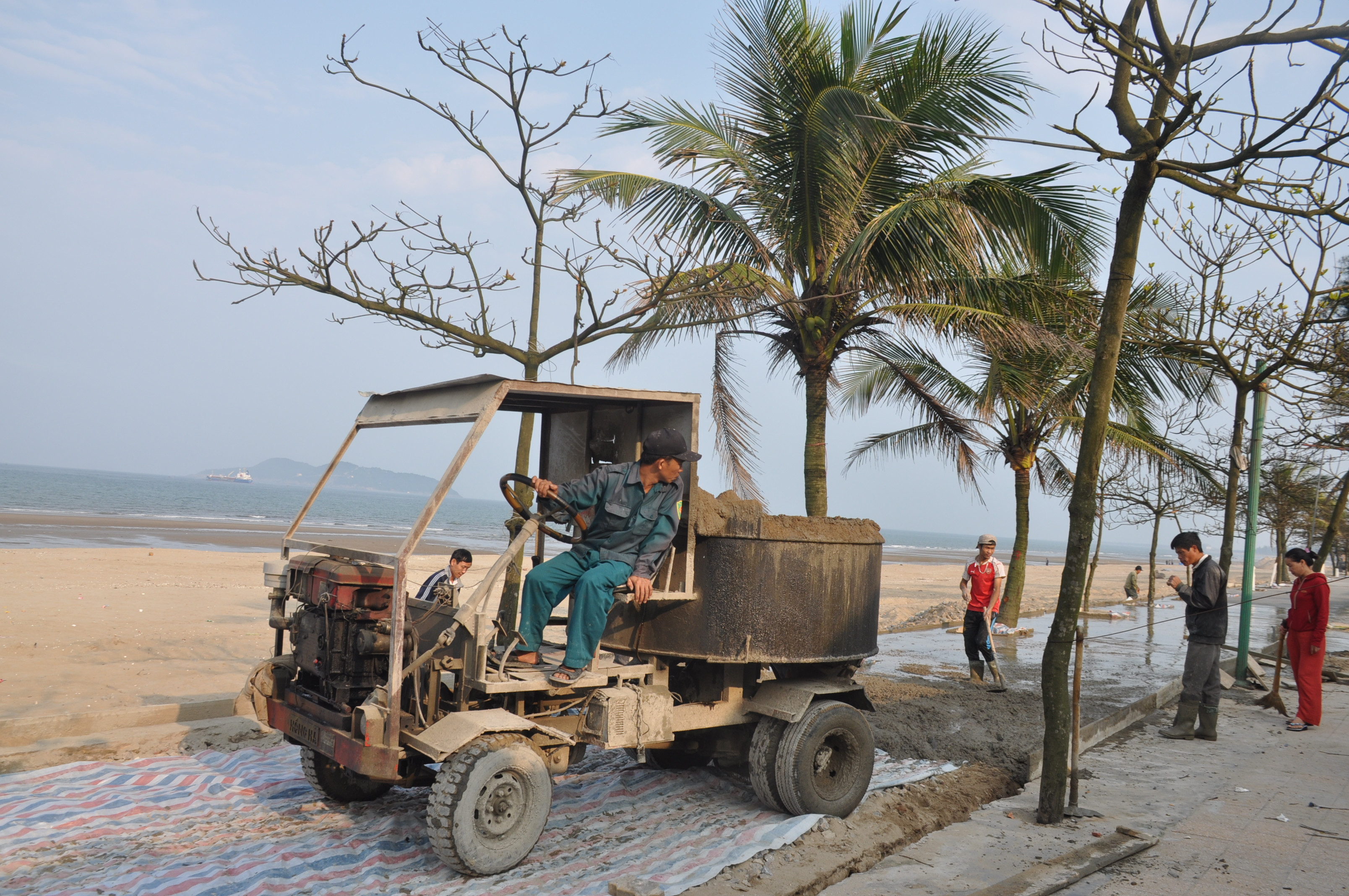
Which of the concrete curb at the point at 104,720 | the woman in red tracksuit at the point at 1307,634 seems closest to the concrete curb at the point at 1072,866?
the woman in red tracksuit at the point at 1307,634

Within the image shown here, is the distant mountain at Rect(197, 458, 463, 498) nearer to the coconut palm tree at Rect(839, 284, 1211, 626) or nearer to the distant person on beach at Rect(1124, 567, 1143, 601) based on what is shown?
the coconut palm tree at Rect(839, 284, 1211, 626)

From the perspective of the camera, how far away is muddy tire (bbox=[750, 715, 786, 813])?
5.25 meters

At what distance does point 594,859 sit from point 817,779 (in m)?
1.53

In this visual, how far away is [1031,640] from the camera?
13977 mm

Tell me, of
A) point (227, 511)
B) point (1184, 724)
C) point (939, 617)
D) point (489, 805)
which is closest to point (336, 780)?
point (489, 805)

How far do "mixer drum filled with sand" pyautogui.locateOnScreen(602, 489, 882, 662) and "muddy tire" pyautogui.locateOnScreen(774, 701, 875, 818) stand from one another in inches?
14.4

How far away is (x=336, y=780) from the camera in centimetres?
505

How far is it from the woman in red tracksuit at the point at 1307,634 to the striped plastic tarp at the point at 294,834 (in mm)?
4815

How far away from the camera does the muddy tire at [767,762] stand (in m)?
5.25

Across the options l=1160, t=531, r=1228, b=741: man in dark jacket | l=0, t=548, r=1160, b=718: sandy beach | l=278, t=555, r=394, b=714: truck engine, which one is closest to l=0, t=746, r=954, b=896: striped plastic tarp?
l=278, t=555, r=394, b=714: truck engine

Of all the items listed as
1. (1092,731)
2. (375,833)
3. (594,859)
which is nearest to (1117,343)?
(1092,731)

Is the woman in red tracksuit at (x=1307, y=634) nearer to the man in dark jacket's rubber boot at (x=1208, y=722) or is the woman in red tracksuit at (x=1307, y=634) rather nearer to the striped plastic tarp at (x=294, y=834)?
the man in dark jacket's rubber boot at (x=1208, y=722)

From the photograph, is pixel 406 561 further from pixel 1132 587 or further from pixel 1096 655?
pixel 1132 587

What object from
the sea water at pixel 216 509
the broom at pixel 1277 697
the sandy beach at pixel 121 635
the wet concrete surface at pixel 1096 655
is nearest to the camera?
the sandy beach at pixel 121 635
